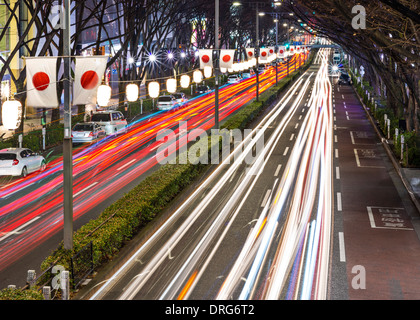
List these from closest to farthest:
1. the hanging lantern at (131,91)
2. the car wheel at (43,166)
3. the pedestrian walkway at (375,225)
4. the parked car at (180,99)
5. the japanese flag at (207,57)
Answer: the pedestrian walkway at (375,225), the car wheel at (43,166), the hanging lantern at (131,91), the japanese flag at (207,57), the parked car at (180,99)

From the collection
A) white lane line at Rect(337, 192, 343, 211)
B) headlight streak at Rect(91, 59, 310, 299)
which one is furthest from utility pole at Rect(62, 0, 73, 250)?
white lane line at Rect(337, 192, 343, 211)

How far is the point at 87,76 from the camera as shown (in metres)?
13.5

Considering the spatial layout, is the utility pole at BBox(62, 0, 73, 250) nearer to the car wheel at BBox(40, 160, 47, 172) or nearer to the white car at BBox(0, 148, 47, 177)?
the white car at BBox(0, 148, 47, 177)

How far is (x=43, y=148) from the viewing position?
33.7 metres

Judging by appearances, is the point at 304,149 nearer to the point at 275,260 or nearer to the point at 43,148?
the point at 43,148

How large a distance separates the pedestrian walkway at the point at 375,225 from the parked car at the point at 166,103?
2127 centimetres

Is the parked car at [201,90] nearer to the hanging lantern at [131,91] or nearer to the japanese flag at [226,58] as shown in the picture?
the japanese flag at [226,58]

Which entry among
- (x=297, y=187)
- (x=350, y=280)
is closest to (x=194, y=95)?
(x=297, y=187)

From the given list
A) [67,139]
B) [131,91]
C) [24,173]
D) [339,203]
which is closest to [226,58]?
[131,91]

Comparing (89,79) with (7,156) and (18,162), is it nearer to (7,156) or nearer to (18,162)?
(18,162)

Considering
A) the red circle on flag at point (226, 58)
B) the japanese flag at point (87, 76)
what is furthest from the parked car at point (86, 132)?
the japanese flag at point (87, 76)

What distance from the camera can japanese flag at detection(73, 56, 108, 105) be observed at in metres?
13.5

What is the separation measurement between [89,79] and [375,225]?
10.2 metres

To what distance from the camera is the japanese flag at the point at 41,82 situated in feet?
44.1
